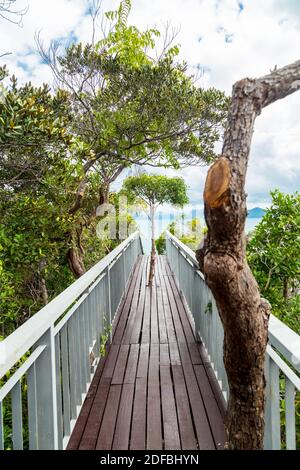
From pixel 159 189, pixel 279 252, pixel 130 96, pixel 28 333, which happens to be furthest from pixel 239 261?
pixel 159 189

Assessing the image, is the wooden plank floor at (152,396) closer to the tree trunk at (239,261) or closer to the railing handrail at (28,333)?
the railing handrail at (28,333)

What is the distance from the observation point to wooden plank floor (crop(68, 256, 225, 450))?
90.0 inches

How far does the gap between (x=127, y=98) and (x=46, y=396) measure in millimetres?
5208

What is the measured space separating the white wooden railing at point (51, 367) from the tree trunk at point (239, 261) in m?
0.77

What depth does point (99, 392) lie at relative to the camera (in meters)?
2.93

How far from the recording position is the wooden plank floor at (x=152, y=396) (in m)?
2.29

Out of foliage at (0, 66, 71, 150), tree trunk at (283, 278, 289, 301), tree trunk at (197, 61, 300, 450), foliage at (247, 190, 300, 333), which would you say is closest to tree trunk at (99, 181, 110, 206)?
foliage at (0, 66, 71, 150)

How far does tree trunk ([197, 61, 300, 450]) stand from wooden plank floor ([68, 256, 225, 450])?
44.2 inches

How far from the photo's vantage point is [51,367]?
164 centimetres

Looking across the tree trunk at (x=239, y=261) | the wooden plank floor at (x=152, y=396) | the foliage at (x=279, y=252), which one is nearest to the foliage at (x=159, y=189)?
the wooden plank floor at (x=152, y=396)

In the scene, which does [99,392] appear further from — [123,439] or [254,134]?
[254,134]

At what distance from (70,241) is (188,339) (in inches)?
123

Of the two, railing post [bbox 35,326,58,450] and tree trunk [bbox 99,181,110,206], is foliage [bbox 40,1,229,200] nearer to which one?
tree trunk [bbox 99,181,110,206]
